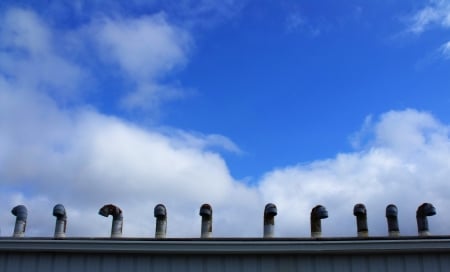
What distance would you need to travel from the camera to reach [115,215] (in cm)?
973

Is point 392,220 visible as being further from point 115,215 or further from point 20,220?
point 20,220

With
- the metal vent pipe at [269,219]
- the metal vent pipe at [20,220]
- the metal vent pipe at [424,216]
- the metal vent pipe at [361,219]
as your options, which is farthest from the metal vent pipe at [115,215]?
the metal vent pipe at [424,216]

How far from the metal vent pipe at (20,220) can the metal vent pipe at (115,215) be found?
1473 millimetres

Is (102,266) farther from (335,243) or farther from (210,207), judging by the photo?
(335,243)

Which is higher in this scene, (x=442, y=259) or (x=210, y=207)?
(x=210, y=207)

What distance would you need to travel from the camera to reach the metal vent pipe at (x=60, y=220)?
9.50m

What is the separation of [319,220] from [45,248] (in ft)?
15.6

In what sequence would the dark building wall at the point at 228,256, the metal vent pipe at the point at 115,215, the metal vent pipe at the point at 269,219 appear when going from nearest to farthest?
the dark building wall at the point at 228,256 < the metal vent pipe at the point at 269,219 < the metal vent pipe at the point at 115,215

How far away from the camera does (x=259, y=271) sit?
344 inches

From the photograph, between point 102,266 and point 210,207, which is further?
point 210,207

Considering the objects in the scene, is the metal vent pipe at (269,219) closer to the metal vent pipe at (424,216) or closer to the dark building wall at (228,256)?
the dark building wall at (228,256)

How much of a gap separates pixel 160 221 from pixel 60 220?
1881mm

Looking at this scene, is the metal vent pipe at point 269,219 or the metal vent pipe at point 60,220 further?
the metal vent pipe at point 60,220

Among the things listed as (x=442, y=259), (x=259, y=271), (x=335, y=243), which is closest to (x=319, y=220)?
(x=335, y=243)
